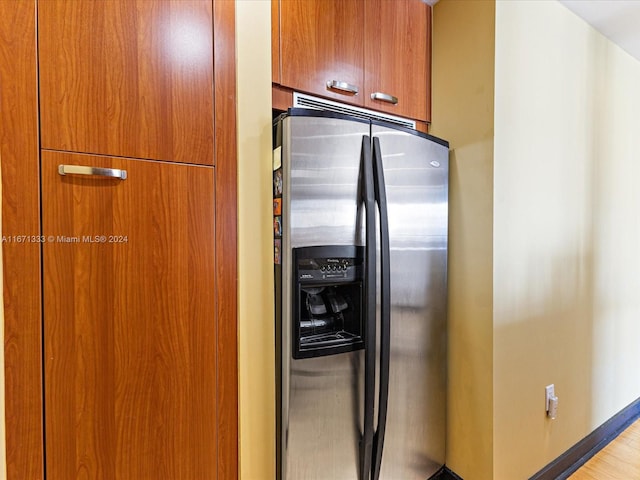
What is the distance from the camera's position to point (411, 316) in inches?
55.1

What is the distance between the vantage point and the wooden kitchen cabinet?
1241 mm

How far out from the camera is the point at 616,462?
6.00 feet

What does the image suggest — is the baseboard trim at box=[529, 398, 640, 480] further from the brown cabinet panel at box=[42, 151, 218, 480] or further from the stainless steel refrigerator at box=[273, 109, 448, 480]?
the brown cabinet panel at box=[42, 151, 218, 480]

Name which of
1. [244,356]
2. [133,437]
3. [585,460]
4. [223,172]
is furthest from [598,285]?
[133,437]

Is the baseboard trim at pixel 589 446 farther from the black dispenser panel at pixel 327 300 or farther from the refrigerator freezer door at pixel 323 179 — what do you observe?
the refrigerator freezer door at pixel 323 179

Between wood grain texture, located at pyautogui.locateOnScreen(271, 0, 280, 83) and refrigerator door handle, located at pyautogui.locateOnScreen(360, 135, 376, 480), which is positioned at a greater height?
wood grain texture, located at pyautogui.locateOnScreen(271, 0, 280, 83)

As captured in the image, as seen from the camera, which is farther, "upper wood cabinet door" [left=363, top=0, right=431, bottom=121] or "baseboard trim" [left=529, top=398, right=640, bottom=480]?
"baseboard trim" [left=529, top=398, right=640, bottom=480]

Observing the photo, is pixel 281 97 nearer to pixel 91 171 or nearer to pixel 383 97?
pixel 383 97

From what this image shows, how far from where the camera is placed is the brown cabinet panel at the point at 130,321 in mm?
885

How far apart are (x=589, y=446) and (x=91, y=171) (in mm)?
2734

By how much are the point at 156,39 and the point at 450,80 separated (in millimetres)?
1250

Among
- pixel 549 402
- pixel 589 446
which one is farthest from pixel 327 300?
pixel 589 446

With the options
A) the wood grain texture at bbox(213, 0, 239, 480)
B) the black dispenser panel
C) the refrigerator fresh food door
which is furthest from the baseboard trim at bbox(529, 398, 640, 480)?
the wood grain texture at bbox(213, 0, 239, 480)

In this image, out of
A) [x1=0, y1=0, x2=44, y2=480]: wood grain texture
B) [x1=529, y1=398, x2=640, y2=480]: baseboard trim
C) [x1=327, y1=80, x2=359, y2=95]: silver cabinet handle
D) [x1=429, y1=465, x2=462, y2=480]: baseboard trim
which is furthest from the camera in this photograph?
[x1=529, y1=398, x2=640, y2=480]: baseboard trim
